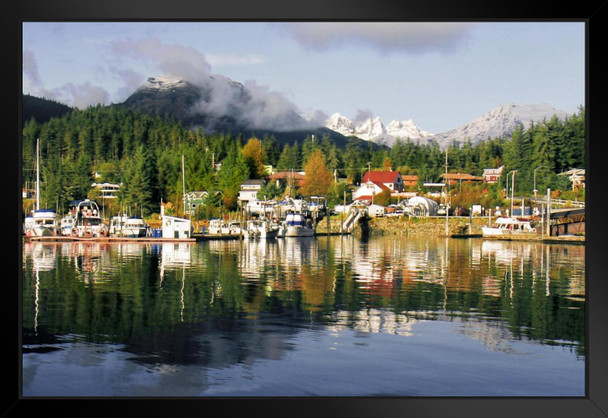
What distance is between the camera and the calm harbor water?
5.78 metres

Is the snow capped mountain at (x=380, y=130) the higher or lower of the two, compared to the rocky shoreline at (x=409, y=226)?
higher

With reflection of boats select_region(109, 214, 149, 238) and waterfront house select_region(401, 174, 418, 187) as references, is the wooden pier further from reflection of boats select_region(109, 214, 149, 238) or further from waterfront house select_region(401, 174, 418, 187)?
waterfront house select_region(401, 174, 418, 187)

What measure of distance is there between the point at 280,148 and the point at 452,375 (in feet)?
115

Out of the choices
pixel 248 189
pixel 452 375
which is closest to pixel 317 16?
pixel 452 375

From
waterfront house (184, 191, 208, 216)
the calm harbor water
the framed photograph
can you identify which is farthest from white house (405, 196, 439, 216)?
the calm harbor water

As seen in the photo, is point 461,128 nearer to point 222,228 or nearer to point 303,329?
point 222,228

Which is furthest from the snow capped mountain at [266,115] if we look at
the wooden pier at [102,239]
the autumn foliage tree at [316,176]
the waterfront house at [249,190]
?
the wooden pier at [102,239]

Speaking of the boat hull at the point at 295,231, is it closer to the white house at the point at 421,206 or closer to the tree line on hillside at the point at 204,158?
the tree line on hillside at the point at 204,158

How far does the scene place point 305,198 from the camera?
119 feet

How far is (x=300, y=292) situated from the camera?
1267cm

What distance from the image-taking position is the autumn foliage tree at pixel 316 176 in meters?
35.9

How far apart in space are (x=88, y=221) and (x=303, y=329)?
74.1ft

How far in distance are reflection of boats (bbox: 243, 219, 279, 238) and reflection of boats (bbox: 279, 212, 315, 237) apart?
16.5 inches

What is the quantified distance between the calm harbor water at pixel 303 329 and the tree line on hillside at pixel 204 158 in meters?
13.1
